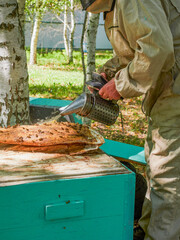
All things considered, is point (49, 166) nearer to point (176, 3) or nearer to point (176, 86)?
point (176, 86)

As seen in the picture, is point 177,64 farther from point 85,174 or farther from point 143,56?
point 85,174

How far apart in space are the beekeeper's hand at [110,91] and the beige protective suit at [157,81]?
100 millimetres

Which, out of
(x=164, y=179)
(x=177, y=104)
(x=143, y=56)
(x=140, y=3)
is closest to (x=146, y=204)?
(x=164, y=179)

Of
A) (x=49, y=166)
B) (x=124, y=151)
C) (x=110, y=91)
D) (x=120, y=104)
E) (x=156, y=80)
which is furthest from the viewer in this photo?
(x=120, y=104)

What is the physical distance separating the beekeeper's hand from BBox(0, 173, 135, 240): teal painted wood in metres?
0.82

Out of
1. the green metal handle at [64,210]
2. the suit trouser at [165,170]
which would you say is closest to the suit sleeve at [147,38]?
the suit trouser at [165,170]

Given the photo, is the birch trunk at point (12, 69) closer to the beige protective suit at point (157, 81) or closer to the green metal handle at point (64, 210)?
the beige protective suit at point (157, 81)

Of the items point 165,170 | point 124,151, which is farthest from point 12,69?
point 165,170

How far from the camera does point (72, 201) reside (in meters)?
1.86

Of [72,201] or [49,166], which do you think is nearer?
[72,201]

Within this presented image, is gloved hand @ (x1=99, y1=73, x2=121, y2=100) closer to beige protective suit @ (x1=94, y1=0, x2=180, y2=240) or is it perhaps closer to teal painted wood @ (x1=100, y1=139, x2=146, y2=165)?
beige protective suit @ (x1=94, y1=0, x2=180, y2=240)

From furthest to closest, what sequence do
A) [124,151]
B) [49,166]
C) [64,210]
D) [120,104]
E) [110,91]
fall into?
[120,104], [124,151], [110,91], [49,166], [64,210]

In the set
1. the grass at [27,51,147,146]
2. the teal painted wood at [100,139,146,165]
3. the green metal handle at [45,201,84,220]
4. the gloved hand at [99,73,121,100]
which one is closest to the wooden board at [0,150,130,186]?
the green metal handle at [45,201,84,220]

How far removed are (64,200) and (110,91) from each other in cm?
107
